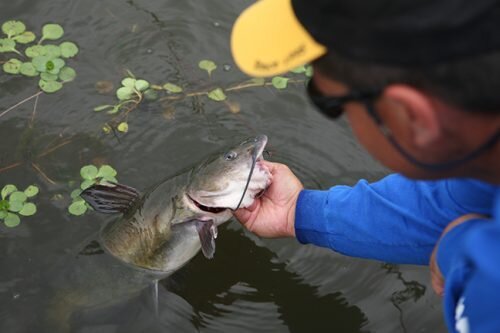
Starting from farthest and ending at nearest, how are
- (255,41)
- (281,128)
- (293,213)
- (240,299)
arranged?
(281,128) → (240,299) → (293,213) → (255,41)

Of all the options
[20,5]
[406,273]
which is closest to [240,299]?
[406,273]

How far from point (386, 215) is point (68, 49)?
251 cm

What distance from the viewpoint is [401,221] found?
8.81 ft

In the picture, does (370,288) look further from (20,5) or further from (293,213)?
(20,5)

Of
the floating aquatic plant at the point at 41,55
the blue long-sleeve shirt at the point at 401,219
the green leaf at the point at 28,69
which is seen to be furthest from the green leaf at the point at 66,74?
the blue long-sleeve shirt at the point at 401,219

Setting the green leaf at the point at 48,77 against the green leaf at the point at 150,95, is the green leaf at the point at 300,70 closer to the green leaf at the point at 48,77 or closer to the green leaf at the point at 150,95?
the green leaf at the point at 150,95

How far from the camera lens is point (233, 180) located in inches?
117

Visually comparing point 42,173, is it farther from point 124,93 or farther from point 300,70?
point 300,70

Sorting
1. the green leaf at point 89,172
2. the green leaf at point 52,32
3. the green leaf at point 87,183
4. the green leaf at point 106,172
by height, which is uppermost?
the green leaf at point 52,32

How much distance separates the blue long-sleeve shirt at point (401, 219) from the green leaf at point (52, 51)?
2.10 m

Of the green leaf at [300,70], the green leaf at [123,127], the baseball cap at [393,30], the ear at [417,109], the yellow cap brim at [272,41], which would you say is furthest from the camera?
the green leaf at [300,70]

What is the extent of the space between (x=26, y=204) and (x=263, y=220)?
143 centimetres

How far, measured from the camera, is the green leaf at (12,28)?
14.3 feet

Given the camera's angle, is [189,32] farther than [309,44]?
Yes
